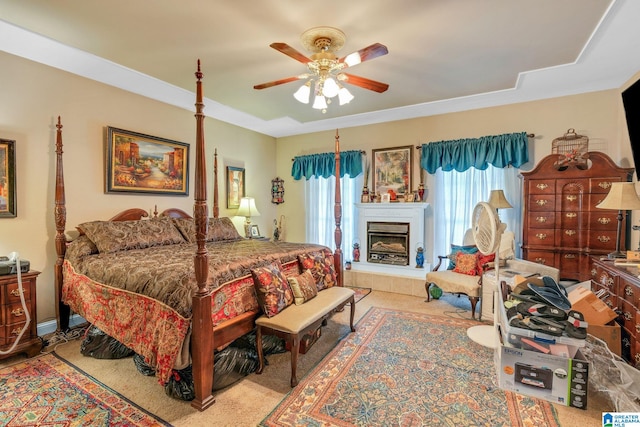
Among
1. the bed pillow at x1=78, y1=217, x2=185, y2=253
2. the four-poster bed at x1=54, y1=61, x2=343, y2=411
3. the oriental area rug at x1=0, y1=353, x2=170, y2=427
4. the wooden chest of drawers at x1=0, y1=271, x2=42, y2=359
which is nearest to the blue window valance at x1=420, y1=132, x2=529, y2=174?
the four-poster bed at x1=54, y1=61, x2=343, y2=411

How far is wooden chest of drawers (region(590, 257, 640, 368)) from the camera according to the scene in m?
2.16

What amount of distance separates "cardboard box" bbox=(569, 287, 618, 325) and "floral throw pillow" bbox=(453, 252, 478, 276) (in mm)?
1175

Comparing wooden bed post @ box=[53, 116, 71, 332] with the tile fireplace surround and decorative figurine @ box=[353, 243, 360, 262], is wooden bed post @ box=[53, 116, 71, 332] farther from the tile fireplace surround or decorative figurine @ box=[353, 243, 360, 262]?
decorative figurine @ box=[353, 243, 360, 262]

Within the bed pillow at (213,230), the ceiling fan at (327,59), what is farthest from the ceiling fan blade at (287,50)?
the bed pillow at (213,230)

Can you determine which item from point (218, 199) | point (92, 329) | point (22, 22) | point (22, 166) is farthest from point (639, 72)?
point (22, 166)

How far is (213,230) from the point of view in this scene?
3.95 metres

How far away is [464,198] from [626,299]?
225 centimetres

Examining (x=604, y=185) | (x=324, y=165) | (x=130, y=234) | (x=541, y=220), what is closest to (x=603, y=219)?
(x=604, y=185)

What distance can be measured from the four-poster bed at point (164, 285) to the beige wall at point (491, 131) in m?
2.49

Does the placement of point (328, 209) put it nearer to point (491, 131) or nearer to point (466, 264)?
point (466, 264)

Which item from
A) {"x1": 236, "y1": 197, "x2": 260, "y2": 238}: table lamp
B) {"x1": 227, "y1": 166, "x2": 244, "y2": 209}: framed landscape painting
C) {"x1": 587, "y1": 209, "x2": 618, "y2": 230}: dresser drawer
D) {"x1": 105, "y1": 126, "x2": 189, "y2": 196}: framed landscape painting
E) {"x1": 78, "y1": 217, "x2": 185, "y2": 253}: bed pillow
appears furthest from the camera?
{"x1": 227, "y1": 166, "x2": 244, "y2": 209}: framed landscape painting

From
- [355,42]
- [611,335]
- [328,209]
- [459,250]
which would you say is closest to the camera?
[611,335]

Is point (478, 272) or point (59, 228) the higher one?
point (59, 228)

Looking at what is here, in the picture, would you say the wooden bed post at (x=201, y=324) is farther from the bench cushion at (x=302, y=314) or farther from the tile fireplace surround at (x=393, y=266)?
the tile fireplace surround at (x=393, y=266)
